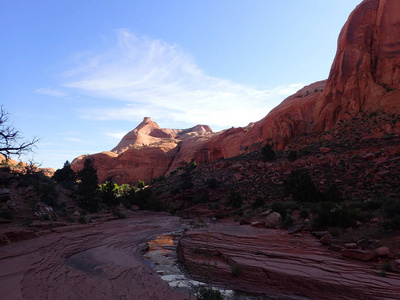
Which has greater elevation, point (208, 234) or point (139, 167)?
point (139, 167)

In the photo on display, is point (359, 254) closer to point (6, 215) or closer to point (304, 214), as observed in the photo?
point (304, 214)

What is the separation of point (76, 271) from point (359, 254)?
8.85 metres

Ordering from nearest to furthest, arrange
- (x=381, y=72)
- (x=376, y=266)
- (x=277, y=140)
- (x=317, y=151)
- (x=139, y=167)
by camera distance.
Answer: (x=376, y=266)
(x=317, y=151)
(x=381, y=72)
(x=277, y=140)
(x=139, y=167)

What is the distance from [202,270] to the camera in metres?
8.08

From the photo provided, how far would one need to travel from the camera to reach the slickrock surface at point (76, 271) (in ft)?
19.3

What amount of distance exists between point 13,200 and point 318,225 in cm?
1775

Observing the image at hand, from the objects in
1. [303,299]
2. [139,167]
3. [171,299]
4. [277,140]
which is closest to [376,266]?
[303,299]

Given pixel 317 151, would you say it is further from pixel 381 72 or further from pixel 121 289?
pixel 121 289

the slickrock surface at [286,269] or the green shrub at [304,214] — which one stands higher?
the slickrock surface at [286,269]

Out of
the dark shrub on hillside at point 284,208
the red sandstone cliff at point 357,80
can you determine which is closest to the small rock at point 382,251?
the dark shrub on hillside at point 284,208

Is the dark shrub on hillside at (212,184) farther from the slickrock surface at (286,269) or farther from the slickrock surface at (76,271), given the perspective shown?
the slickrock surface at (286,269)

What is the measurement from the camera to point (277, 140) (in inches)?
1550

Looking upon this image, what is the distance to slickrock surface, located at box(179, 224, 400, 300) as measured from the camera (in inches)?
240

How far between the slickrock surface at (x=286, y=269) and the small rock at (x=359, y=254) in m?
0.26
